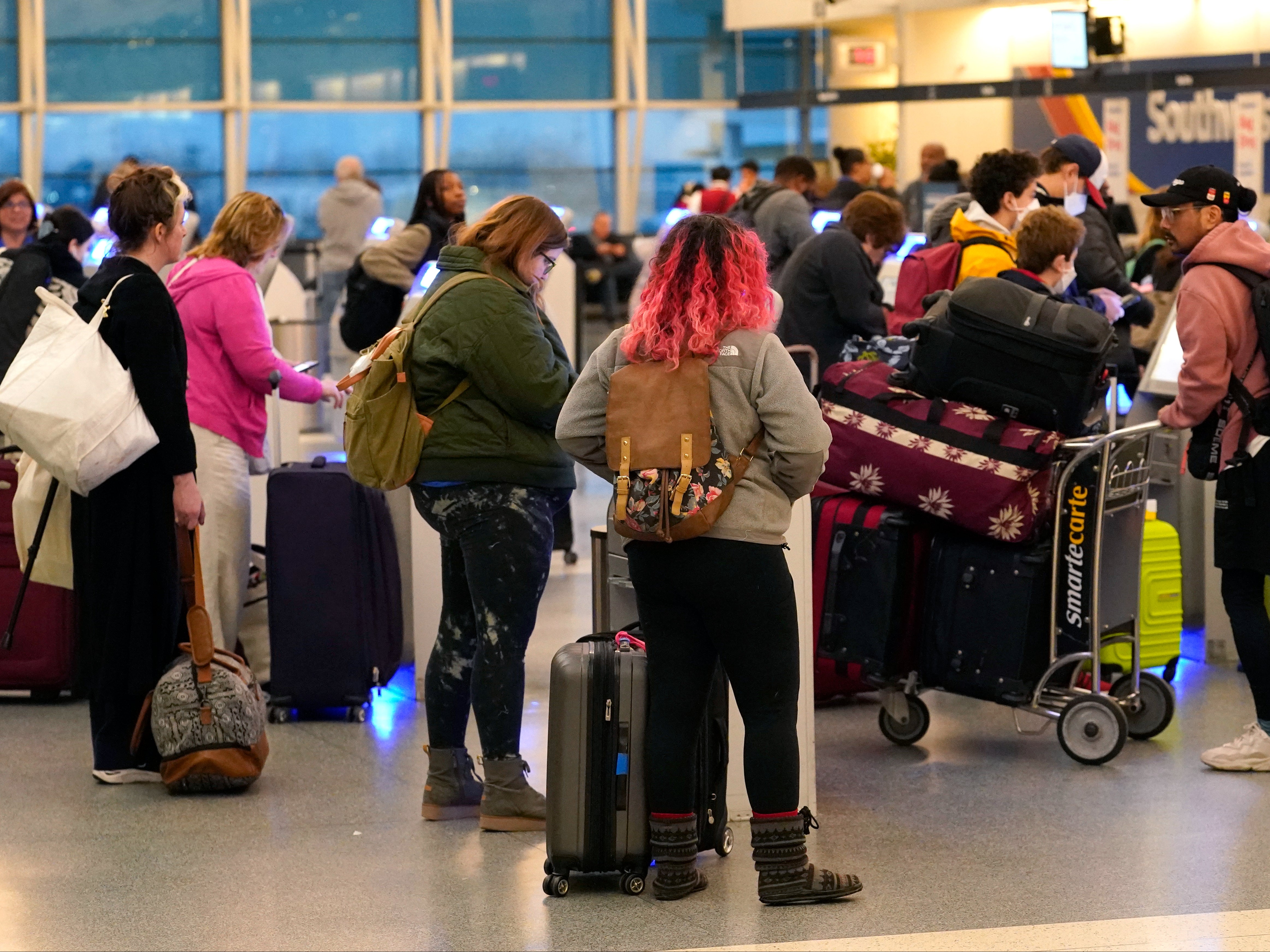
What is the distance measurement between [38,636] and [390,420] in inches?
84.6

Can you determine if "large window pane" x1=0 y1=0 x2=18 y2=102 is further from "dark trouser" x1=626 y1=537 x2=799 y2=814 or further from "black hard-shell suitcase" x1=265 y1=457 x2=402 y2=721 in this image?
"dark trouser" x1=626 y1=537 x2=799 y2=814

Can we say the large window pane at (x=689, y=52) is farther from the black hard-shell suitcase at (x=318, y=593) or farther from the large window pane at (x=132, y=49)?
the black hard-shell suitcase at (x=318, y=593)

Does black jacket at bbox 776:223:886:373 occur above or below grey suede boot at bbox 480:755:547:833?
above

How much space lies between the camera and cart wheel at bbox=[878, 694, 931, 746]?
4918 mm

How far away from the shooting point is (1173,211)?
466 centimetres

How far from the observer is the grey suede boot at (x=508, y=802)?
4090 mm

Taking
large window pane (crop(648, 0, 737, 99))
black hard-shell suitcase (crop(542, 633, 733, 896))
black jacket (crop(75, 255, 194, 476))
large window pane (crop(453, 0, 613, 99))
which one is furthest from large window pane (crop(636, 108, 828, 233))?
black hard-shell suitcase (crop(542, 633, 733, 896))

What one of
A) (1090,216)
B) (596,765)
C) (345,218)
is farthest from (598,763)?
(345,218)

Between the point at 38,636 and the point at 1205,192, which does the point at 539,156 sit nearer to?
the point at 38,636

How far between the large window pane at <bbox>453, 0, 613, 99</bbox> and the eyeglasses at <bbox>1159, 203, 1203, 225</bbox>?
615 inches

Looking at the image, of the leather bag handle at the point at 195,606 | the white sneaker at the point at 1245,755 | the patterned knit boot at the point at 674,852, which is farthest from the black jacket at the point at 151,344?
the white sneaker at the point at 1245,755

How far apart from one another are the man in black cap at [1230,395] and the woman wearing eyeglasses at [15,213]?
4.49 m

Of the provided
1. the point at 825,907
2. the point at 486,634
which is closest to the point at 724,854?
the point at 825,907

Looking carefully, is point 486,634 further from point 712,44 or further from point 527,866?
point 712,44
